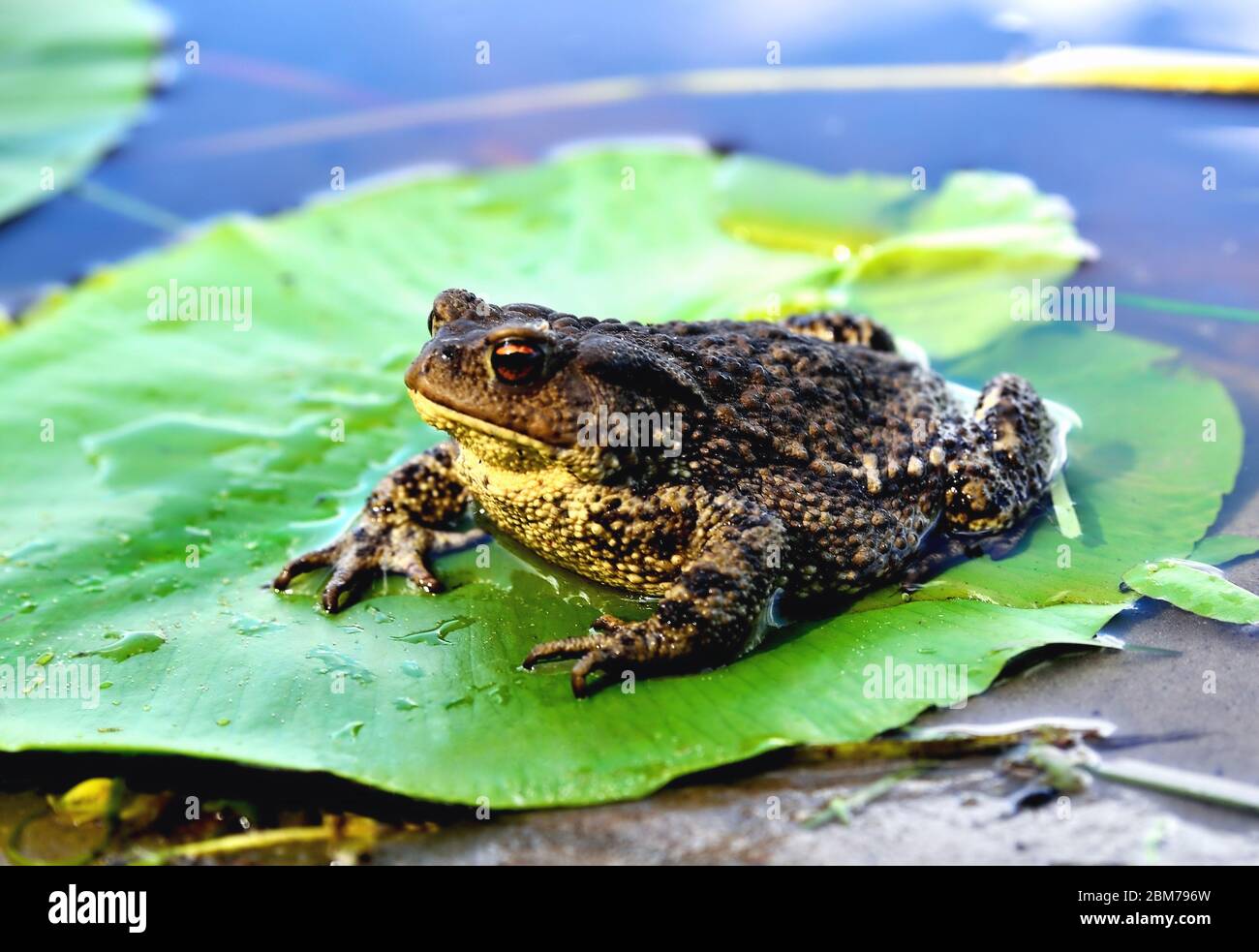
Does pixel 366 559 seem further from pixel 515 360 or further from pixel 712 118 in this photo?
pixel 712 118

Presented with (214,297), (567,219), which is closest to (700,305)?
(567,219)

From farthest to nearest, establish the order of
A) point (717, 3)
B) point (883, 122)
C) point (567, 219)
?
point (717, 3) → point (883, 122) → point (567, 219)

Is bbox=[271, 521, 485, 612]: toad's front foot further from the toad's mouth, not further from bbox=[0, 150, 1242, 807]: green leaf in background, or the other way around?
the toad's mouth

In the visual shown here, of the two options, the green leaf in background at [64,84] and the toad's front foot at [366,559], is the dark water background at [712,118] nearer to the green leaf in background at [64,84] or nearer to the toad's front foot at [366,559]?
the green leaf in background at [64,84]

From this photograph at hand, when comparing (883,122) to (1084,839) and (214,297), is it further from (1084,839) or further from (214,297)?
(1084,839)

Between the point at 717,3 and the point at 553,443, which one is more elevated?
the point at 717,3

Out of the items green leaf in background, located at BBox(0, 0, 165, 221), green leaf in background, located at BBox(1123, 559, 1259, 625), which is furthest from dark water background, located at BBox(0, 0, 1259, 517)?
green leaf in background, located at BBox(1123, 559, 1259, 625)

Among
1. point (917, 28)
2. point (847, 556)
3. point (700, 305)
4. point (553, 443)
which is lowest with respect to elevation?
point (847, 556)
